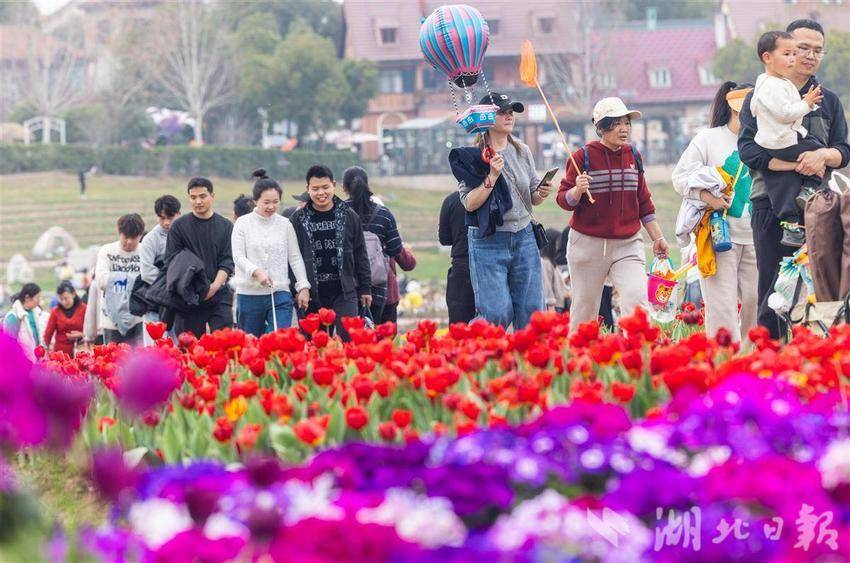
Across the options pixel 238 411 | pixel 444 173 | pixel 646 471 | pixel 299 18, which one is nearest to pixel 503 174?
pixel 238 411

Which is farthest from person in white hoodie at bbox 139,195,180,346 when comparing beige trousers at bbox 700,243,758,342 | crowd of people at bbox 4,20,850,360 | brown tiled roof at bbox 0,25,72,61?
brown tiled roof at bbox 0,25,72,61

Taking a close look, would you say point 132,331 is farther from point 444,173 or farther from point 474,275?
point 444,173

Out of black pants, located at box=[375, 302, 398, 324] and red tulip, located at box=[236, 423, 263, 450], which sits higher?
red tulip, located at box=[236, 423, 263, 450]

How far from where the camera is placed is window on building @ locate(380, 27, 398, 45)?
76.6 metres

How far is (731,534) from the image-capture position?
12.3ft

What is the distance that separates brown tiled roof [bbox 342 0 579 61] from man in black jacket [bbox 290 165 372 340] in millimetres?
63623

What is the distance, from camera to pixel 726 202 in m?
8.86

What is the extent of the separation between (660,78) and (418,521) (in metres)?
74.9

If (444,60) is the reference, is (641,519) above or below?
below

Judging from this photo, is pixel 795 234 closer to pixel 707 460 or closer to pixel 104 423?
pixel 104 423

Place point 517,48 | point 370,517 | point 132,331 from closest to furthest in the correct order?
point 370,517
point 132,331
point 517,48

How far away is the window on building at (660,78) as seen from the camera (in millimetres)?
76562

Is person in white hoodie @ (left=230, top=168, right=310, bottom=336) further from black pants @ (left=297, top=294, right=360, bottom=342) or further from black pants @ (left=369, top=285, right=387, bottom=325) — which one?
black pants @ (left=369, top=285, right=387, bottom=325)

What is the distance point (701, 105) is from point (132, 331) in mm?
65597
